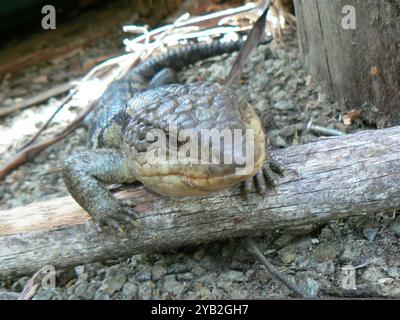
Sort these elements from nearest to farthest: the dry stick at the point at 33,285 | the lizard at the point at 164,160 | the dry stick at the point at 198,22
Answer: the lizard at the point at 164,160, the dry stick at the point at 33,285, the dry stick at the point at 198,22

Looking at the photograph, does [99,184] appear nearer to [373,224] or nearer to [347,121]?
[373,224]

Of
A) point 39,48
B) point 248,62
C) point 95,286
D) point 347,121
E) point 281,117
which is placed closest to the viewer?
point 95,286

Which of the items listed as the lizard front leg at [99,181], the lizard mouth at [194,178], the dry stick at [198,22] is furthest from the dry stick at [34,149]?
the lizard mouth at [194,178]

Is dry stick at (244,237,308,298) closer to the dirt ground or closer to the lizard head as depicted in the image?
the dirt ground

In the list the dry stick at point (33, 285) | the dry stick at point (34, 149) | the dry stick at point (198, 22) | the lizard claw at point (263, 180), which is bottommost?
the dry stick at point (33, 285)

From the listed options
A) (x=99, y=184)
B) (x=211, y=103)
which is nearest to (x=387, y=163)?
(x=211, y=103)

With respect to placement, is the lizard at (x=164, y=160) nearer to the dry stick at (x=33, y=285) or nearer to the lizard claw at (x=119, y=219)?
the lizard claw at (x=119, y=219)
